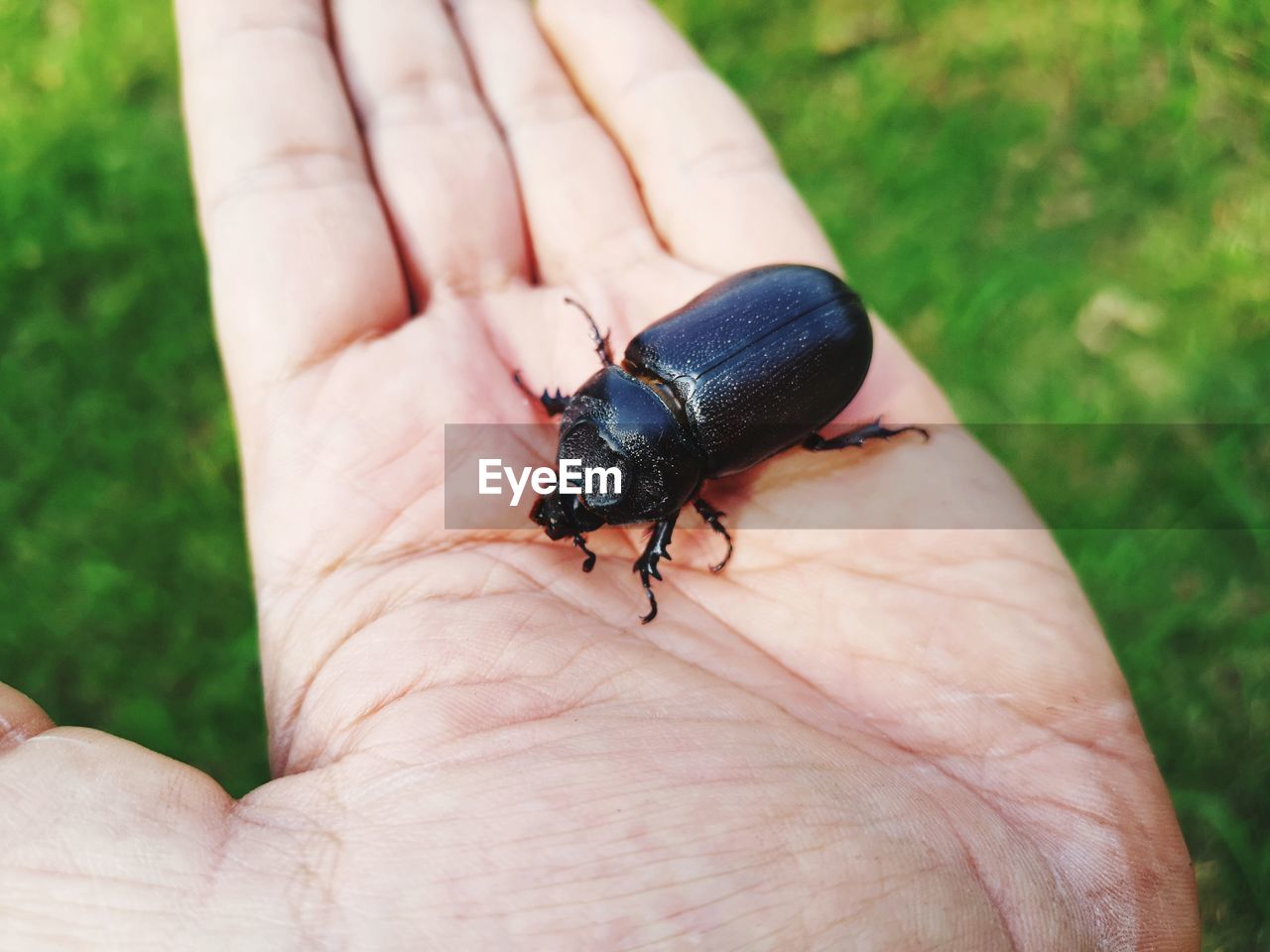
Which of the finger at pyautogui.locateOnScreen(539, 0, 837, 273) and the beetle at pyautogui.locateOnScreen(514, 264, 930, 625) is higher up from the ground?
the finger at pyautogui.locateOnScreen(539, 0, 837, 273)

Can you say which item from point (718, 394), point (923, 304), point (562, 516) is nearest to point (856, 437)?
point (718, 394)

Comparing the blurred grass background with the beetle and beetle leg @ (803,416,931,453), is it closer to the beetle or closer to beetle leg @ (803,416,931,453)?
beetle leg @ (803,416,931,453)

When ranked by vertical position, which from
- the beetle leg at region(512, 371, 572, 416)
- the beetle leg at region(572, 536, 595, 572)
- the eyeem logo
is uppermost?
the beetle leg at region(512, 371, 572, 416)

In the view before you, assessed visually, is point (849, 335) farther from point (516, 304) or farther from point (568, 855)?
point (568, 855)

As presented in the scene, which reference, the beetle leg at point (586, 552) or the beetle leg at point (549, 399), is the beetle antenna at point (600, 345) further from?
the beetle leg at point (586, 552)

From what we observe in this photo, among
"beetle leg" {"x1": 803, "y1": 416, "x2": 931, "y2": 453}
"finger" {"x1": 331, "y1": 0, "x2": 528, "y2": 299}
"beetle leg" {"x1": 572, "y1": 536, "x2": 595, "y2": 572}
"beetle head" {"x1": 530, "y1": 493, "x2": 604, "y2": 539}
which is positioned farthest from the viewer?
"finger" {"x1": 331, "y1": 0, "x2": 528, "y2": 299}

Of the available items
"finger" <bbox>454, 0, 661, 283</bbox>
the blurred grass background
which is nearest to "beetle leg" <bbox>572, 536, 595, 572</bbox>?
"finger" <bbox>454, 0, 661, 283</bbox>
